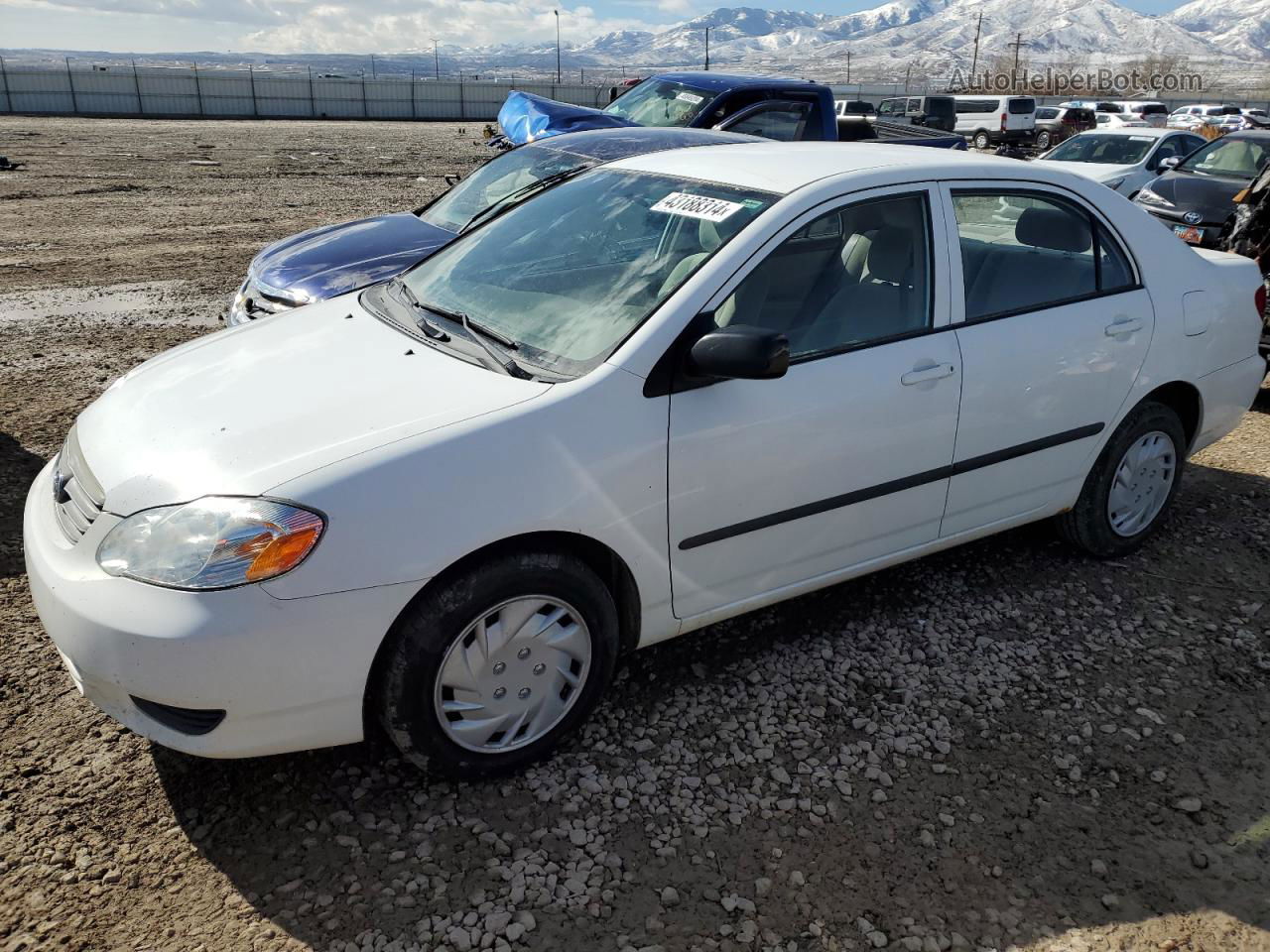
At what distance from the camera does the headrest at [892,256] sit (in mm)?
3428

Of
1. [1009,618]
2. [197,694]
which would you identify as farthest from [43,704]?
[1009,618]

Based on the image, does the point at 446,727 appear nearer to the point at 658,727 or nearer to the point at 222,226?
the point at 658,727

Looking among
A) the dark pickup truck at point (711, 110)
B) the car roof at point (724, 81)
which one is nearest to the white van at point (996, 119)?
the dark pickup truck at point (711, 110)

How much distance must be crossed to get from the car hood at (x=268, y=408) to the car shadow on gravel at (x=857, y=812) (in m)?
0.92

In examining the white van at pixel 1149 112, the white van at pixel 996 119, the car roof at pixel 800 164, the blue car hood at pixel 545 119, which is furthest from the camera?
the white van at pixel 1149 112

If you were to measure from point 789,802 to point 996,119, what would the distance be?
38.4m

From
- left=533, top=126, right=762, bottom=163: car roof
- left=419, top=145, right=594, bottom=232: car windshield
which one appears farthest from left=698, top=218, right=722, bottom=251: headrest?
left=419, top=145, right=594, bottom=232: car windshield

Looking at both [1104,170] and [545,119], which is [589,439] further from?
[1104,170]

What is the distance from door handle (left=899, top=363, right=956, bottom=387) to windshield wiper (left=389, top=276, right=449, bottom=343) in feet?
4.90

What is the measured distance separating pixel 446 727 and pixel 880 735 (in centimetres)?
137

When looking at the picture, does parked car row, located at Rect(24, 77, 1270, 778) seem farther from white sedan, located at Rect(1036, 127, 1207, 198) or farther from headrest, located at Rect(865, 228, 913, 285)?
white sedan, located at Rect(1036, 127, 1207, 198)

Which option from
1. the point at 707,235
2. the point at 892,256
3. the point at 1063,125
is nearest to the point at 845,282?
the point at 892,256

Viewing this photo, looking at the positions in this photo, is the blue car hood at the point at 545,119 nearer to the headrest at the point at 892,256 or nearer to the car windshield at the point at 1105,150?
the headrest at the point at 892,256

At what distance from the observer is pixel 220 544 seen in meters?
2.40
